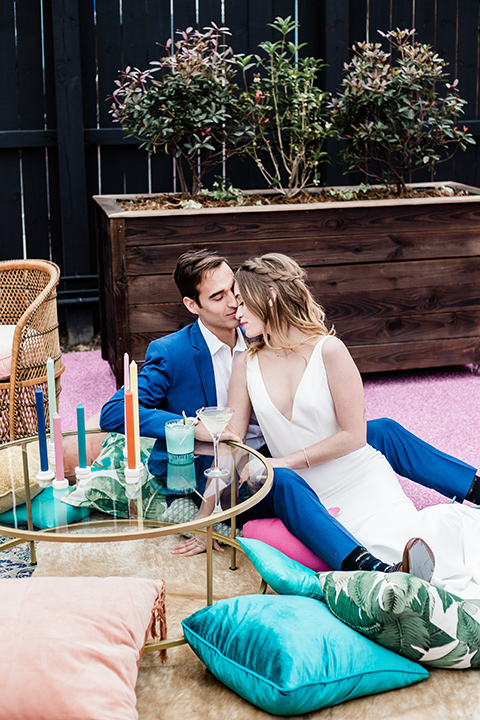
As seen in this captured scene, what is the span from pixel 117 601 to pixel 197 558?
2.54 feet

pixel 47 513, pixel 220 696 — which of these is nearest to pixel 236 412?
pixel 47 513

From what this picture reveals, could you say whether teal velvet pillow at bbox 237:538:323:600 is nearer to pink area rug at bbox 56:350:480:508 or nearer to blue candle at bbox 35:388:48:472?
blue candle at bbox 35:388:48:472

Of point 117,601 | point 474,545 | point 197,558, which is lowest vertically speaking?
point 197,558

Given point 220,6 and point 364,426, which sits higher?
point 220,6

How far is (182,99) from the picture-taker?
3.59 metres

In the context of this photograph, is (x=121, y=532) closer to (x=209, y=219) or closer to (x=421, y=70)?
(x=209, y=219)

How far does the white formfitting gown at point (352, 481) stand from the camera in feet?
6.51

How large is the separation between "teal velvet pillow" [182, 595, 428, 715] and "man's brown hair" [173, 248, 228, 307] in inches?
43.3

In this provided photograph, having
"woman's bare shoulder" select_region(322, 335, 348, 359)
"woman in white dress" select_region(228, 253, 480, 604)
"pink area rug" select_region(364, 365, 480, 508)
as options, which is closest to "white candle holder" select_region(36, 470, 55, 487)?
"woman in white dress" select_region(228, 253, 480, 604)

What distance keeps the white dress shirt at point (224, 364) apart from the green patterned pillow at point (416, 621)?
89cm

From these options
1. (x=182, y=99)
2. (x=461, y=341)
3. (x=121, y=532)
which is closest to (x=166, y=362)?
(x=121, y=532)

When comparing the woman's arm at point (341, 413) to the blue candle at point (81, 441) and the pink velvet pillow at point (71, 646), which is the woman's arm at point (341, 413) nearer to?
the blue candle at point (81, 441)

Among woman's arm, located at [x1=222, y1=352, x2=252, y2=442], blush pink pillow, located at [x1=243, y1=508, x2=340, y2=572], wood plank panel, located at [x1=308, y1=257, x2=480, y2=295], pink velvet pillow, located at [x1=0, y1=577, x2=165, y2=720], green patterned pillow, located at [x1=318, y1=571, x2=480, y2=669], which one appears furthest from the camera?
wood plank panel, located at [x1=308, y1=257, x2=480, y2=295]

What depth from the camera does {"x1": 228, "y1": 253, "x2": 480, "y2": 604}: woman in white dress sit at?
2137 millimetres
